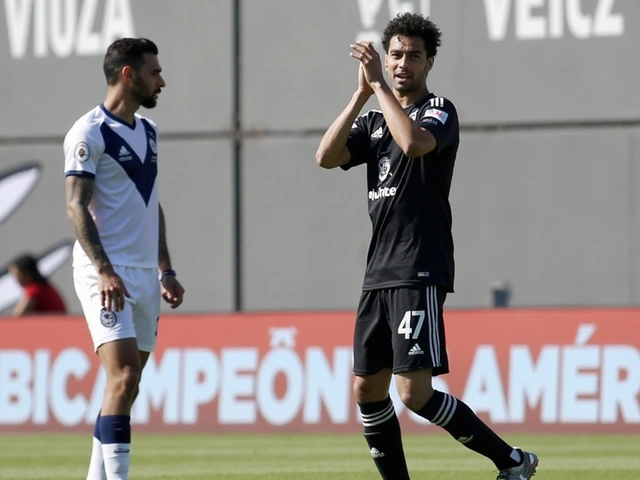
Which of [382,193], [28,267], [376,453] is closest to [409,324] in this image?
[382,193]

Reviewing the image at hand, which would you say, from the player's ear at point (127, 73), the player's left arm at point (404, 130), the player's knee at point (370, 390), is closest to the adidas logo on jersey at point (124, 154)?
the player's ear at point (127, 73)

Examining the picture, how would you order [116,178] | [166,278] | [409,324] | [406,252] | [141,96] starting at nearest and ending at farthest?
[409,324] → [406,252] → [116,178] → [141,96] → [166,278]

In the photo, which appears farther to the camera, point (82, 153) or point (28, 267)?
point (28, 267)

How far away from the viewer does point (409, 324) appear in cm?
744

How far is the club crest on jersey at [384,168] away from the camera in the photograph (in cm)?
766

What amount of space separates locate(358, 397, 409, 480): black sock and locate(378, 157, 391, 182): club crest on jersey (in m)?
1.24

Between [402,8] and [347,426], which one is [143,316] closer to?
[347,426]

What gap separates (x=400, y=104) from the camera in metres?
7.64

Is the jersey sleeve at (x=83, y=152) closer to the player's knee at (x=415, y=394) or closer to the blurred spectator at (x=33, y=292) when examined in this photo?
the player's knee at (x=415, y=394)

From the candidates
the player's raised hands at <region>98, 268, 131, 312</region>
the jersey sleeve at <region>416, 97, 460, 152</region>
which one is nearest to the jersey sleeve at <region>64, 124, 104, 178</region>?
the player's raised hands at <region>98, 268, 131, 312</region>

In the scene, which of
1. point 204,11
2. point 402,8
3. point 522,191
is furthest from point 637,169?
point 204,11

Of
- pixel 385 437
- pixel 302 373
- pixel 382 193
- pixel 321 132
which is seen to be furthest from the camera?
pixel 321 132

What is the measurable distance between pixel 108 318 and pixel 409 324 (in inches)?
65.7

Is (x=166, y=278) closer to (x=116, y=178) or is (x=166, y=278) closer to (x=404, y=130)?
(x=116, y=178)
